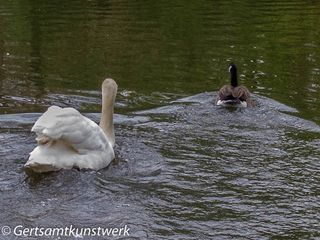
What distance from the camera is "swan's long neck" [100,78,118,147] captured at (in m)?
11.2

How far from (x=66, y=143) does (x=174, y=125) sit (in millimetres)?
3539

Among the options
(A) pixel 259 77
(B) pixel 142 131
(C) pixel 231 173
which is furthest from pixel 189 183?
(A) pixel 259 77

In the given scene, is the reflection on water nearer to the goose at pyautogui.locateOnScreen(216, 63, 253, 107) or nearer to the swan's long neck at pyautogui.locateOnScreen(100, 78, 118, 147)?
the swan's long neck at pyautogui.locateOnScreen(100, 78, 118, 147)

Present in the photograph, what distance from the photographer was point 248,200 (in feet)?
30.3

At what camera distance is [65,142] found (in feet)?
31.8

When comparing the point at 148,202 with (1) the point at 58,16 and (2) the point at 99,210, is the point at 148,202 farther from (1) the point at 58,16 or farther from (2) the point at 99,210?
(1) the point at 58,16

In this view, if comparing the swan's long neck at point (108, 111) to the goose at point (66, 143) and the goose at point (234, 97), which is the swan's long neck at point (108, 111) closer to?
the goose at point (66, 143)

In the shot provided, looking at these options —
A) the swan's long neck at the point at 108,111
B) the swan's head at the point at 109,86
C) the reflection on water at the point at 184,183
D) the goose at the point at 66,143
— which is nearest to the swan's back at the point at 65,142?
the goose at the point at 66,143

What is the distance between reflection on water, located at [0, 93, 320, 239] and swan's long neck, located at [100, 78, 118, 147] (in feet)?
0.99

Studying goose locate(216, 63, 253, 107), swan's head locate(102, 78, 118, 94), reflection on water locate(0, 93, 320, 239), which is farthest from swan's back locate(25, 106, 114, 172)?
goose locate(216, 63, 253, 107)

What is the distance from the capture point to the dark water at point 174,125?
28.3 feet

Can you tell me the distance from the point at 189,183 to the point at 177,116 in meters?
4.05

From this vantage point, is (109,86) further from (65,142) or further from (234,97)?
(234,97)

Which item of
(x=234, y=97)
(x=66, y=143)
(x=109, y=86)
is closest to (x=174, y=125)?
(x=109, y=86)
